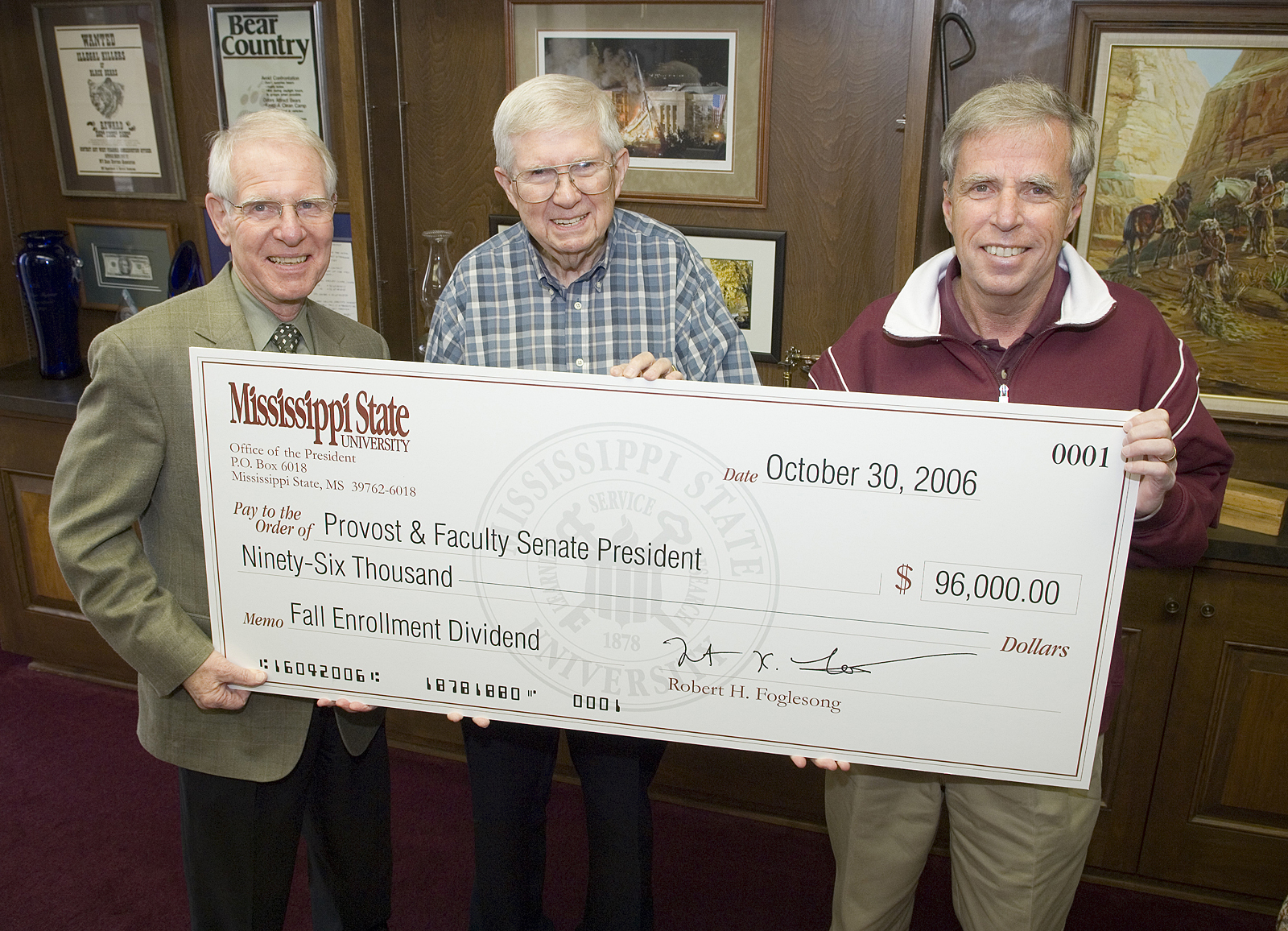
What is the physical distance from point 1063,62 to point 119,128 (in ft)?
8.88

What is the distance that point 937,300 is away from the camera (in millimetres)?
1492

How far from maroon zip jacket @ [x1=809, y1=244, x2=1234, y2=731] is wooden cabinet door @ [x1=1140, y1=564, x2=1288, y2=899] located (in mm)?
775

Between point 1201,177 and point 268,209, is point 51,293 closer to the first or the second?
point 268,209

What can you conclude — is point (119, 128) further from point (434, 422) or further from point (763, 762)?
point (763, 762)

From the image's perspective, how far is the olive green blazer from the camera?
142cm

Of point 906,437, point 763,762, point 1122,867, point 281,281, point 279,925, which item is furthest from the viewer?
point 763,762

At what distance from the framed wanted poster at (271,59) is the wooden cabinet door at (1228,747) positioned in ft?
8.51

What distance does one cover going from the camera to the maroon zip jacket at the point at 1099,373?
1.38 meters

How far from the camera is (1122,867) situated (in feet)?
7.67

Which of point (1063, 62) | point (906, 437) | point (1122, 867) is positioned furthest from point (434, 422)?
point (1122, 867)

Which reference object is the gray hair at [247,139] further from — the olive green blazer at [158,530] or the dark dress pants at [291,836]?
the dark dress pants at [291,836]

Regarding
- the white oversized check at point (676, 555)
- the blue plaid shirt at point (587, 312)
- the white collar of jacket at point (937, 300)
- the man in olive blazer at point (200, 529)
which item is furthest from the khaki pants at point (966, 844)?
Result: the man in olive blazer at point (200, 529)

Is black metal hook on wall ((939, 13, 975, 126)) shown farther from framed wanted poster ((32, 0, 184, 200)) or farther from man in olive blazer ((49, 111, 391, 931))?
framed wanted poster ((32, 0, 184, 200))

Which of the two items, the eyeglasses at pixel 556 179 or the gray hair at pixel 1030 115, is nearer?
the gray hair at pixel 1030 115
